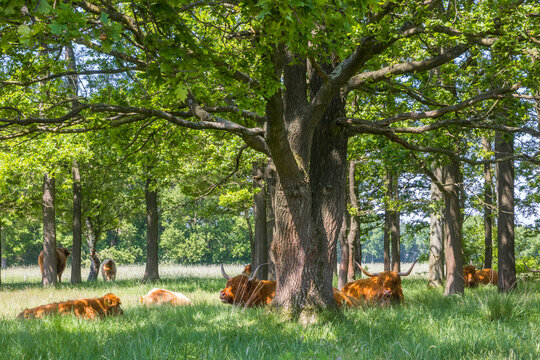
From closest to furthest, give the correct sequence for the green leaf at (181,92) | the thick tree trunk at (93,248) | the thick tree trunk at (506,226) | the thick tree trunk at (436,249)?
1. the green leaf at (181,92)
2. the thick tree trunk at (506,226)
3. the thick tree trunk at (436,249)
4. the thick tree trunk at (93,248)

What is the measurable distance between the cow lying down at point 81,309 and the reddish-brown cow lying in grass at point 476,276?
12631mm

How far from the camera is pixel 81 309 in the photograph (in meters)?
8.52

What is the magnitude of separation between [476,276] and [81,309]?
45.7ft

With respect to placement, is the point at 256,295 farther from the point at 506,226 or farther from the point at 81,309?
the point at 506,226

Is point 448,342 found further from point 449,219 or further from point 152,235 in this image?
A: point 152,235

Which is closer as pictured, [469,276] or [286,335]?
[286,335]

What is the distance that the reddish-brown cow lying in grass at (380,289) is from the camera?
1061 centimetres

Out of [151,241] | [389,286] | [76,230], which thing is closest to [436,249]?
[389,286]

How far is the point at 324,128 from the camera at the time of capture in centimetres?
905

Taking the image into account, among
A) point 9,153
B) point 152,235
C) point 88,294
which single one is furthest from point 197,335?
point 152,235

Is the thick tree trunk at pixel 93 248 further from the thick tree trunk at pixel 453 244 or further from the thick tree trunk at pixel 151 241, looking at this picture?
the thick tree trunk at pixel 453 244

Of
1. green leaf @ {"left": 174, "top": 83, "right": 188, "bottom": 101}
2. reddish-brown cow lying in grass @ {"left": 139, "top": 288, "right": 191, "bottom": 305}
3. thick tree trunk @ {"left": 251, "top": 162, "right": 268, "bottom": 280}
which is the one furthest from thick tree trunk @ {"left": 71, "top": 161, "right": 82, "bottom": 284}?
green leaf @ {"left": 174, "top": 83, "right": 188, "bottom": 101}

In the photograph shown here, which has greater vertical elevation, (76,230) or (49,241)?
(76,230)

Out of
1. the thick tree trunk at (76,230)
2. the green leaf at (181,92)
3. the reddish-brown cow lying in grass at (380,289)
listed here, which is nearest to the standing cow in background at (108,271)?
the thick tree trunk at (76,230)
